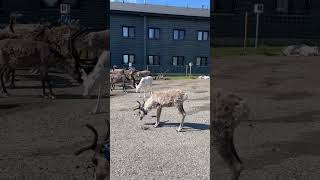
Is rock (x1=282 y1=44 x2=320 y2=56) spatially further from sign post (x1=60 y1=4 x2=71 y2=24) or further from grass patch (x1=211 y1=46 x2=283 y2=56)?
sign post (x1=60 y1=4 x2=71 y2=24)

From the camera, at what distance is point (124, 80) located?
525cm

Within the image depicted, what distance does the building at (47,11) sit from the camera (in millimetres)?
4957

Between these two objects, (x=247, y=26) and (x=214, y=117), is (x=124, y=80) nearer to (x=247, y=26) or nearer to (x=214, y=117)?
(x=214, y=117)

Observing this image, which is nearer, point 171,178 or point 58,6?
point 58,6

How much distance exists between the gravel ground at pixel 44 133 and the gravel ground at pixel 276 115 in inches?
50.4

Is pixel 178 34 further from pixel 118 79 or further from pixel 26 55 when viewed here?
pixel 26 55

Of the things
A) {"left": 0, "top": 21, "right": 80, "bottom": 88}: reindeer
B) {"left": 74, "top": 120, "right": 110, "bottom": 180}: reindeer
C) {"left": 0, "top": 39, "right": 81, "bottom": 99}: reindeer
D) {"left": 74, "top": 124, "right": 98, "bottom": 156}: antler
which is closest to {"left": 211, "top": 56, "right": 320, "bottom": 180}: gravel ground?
{"left": 74, "top": 120, "right": 110, "bottom": 180}: reindeer

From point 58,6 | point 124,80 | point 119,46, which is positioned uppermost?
point 58,6

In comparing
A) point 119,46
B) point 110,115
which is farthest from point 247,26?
point 110,115

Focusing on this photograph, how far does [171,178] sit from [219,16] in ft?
5.84

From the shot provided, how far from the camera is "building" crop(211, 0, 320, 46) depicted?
5016 mm

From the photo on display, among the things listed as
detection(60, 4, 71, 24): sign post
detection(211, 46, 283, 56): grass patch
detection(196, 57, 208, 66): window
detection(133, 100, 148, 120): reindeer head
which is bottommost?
detection(133, 100, 148, 120): reindeer head

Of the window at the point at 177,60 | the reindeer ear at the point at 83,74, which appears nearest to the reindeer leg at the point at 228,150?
the window at the point at 177,60

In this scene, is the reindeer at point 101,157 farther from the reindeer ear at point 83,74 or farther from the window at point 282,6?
the window at point 282,6
